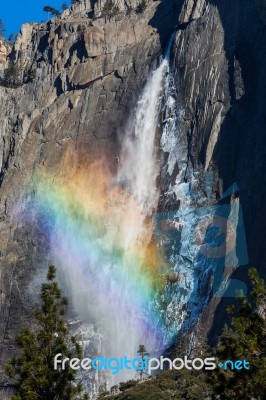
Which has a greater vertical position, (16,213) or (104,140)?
(104,140)

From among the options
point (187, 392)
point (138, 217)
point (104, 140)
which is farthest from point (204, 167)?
point (187, 392)

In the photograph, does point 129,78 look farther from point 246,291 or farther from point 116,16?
point 246,291

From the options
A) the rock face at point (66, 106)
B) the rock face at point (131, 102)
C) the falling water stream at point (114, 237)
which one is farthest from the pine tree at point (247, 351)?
the rock face at point (66, 106)

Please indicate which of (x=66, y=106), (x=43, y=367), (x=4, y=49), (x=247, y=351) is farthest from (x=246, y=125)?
A: (x=4, y=49)

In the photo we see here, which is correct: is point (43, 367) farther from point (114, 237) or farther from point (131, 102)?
point (131, 102)
